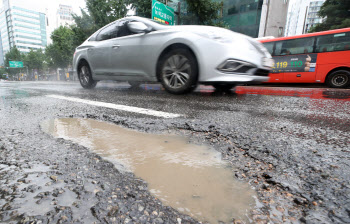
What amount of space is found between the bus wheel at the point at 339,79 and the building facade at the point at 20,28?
124m

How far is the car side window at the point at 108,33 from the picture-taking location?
4535mm

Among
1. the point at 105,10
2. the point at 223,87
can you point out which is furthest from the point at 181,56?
the point at 105,10

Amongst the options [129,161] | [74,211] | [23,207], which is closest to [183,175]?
Result: [129,161]

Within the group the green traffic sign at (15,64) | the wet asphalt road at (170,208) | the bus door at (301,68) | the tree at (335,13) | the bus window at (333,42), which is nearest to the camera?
the wet asphalt road at (170,208)

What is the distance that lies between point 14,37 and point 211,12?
403ft

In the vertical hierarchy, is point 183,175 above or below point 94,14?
below

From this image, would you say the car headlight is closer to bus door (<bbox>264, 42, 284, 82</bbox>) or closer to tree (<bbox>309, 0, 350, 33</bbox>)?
bus door (<bbox>264, 42, 284, 82</bbox>)

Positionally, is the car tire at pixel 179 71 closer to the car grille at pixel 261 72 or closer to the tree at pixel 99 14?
the car grille at pixel 261 72

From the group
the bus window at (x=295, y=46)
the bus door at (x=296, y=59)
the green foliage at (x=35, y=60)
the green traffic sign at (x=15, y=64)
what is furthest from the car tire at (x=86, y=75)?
the green traffic sign at (x=15, y=64)

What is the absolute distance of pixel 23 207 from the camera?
0.69 metres

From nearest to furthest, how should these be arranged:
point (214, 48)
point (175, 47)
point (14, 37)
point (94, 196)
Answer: point (94, 196)
point (214, 48)
point (175, 47)
point (14, 37)

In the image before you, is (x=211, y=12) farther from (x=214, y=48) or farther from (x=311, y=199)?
(x=311, y=199)

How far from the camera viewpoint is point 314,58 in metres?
8.62

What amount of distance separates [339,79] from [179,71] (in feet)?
27.0
